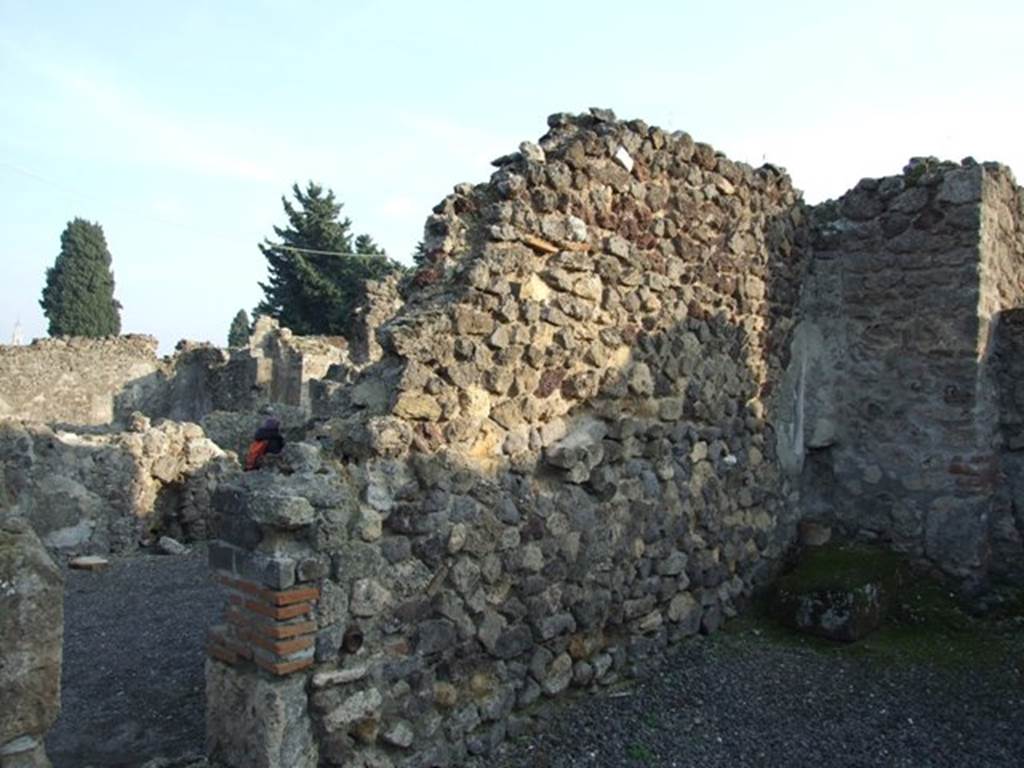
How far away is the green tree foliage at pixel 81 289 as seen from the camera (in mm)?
37375

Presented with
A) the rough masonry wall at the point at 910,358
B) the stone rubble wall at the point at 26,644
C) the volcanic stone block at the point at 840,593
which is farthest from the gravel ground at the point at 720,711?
the stone rubble wall at the point at 26,644

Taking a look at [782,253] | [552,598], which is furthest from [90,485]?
[782,253]

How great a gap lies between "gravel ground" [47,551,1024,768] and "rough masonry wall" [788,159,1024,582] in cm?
102

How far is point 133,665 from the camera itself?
4828 mm

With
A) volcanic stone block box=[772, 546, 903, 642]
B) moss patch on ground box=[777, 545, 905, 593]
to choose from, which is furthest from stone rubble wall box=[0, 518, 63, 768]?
moss patch on ground box=[777, 545, 905, 593]

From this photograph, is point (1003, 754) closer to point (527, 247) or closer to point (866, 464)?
point (866, 464)

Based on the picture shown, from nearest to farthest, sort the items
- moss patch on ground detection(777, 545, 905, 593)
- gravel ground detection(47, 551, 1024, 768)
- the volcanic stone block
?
gravel ground detection(47, 551, 1024, 768)
the volcanic stone block
moss patch on ground detection(777, 545, 905, 593)

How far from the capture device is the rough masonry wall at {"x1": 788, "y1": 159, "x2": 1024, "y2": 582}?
18.2 feet

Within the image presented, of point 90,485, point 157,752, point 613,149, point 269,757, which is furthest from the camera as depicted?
point 90,485

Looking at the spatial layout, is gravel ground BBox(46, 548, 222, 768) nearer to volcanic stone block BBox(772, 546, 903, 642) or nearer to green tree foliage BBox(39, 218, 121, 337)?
volcanic stone block BBox(772, 546, 903, 642)

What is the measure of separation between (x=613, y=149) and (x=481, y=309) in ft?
4.48

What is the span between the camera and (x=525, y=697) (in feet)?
12.8

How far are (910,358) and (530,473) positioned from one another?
3.28 metres

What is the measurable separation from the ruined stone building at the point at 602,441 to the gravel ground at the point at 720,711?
0.26 m
